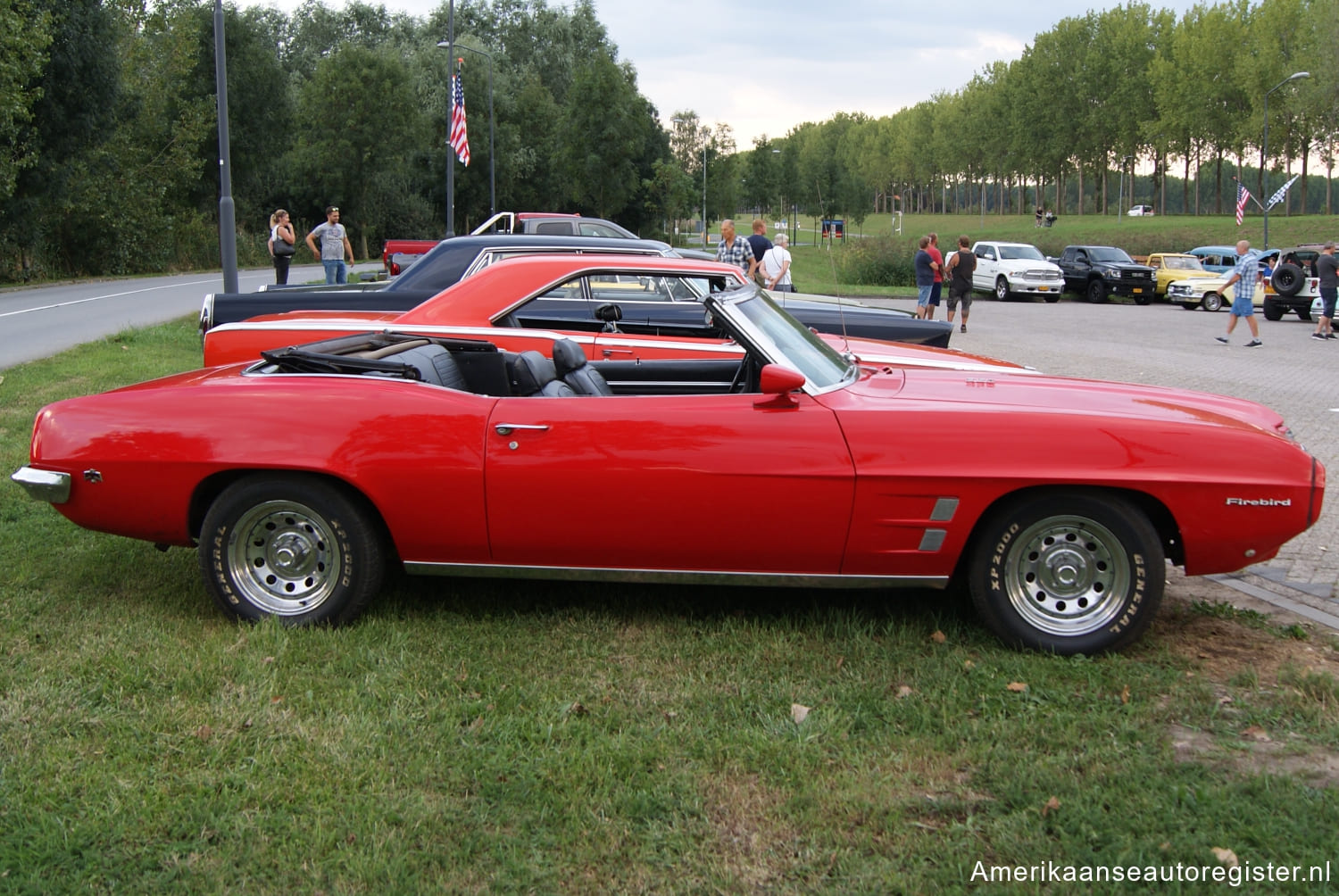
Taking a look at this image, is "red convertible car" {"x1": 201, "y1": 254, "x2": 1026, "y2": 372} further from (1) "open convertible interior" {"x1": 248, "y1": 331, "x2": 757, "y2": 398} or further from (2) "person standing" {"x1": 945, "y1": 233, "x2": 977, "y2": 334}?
(2) "person standing" {"x1": 945, "y1": 233, "x2": 977, "y2": 334}

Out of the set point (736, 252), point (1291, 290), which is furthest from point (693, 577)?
point (1291, 290)

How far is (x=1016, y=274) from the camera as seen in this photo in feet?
103

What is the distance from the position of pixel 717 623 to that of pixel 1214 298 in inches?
1089

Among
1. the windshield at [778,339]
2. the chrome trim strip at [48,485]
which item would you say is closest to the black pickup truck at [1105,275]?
the windshield at [778,339]

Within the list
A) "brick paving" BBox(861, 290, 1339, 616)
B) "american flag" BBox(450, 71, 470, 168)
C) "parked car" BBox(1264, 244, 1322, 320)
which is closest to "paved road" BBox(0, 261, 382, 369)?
"american flag" BBox(450, 71, 470, 168)

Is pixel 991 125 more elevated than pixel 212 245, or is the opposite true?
pixel 991 125

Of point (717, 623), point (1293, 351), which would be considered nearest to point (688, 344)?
point (717, 623)

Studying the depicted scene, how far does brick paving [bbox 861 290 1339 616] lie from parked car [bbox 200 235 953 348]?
11.0ft

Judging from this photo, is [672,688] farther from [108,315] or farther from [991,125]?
[991,125]

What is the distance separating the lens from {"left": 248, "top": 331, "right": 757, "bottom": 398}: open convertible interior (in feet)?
15.4

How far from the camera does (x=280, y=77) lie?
151ft

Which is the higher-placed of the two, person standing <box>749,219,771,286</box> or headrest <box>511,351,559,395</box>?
person standing <box>749,219,771,286</box>

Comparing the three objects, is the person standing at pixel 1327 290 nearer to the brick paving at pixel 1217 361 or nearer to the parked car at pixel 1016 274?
the brick paving at pixel 1217 361

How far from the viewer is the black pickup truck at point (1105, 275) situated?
31688mm
